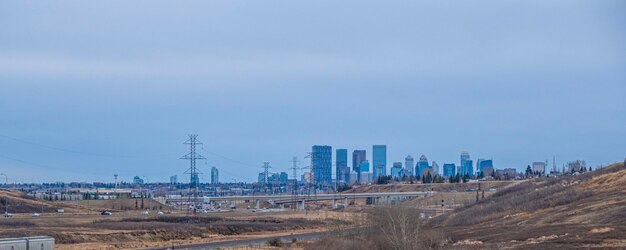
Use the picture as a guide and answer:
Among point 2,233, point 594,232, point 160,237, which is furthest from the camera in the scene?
point 160,237

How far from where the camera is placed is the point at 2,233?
332ft

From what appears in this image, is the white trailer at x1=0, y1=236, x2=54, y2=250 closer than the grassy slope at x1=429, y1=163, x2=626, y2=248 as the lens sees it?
No

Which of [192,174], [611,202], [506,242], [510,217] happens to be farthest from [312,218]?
[506,242]

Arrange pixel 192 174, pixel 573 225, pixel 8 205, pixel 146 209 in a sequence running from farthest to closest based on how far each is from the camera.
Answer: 1. pixel 146 209
2. pixel 8 205
3. pixel 192 174
4. pixel 573 225

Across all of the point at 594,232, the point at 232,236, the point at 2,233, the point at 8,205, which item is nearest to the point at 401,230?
the point at 594,232

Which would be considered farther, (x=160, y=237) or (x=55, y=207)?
(x=55, y=207)

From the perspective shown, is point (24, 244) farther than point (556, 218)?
No

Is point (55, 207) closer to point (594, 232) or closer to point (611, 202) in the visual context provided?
point (611, 202)

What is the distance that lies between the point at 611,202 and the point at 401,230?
37.1 metres

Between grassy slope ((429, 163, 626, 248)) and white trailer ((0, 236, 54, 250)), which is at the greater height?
grassy slope ((429, 163, 626, 248))

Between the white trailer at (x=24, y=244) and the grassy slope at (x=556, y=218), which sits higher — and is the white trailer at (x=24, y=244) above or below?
below

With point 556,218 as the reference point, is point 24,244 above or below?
below

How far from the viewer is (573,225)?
79250mm

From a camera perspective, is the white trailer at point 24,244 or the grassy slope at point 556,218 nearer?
the grassy slope at point 556,218
